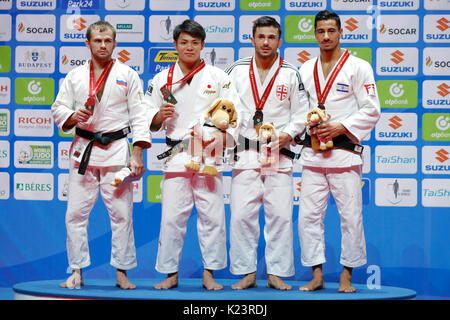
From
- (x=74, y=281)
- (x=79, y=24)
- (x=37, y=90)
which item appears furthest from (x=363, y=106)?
(x=37, y=90)

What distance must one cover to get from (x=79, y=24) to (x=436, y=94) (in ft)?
11.9

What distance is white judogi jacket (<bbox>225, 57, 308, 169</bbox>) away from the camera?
15.1 ft

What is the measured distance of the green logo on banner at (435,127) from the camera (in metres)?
5.59

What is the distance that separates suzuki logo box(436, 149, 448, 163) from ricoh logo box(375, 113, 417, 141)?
0.28 m

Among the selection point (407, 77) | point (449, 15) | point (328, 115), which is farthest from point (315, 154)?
point (449, 15)

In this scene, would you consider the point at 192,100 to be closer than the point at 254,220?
Yes

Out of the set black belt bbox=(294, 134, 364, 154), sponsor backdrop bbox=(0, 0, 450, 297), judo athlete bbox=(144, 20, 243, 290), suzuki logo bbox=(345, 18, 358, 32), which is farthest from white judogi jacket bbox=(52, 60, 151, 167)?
suzuki logo bbox=(345, 18, 358, 32)

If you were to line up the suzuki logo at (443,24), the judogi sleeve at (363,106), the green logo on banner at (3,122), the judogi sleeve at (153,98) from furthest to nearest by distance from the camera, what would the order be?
the green logo on banner at (3,122) < the suzuki logo at (443,24) < the judogi sleeve at (153,98) < the judogi sleeve at (363,106)

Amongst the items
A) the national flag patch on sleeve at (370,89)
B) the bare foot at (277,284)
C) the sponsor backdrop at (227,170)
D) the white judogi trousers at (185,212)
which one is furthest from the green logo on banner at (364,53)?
the bare foot at (277,284)

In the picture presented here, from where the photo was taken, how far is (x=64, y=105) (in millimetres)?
4543

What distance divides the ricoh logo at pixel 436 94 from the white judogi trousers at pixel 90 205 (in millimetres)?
3028

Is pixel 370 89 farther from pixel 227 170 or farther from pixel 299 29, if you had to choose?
pixel 227 170

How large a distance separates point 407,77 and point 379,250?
172cm

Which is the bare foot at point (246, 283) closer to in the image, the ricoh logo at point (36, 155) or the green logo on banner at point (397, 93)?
the green logo on banner at point (397, 93)
